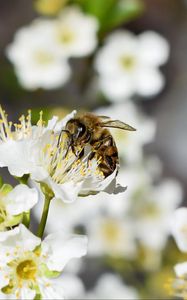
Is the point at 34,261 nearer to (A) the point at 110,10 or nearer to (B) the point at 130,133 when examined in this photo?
(B) the point at 130,133

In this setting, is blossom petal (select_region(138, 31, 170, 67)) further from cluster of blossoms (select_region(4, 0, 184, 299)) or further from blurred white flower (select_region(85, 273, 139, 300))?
blurred white flower (select_region(85, 273, 139, 300))

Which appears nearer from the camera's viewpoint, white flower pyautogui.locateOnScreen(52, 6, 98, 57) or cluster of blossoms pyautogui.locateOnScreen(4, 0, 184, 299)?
cluster of blossoms pyautogui.locateOnScreen(4, 0, 184, 299)

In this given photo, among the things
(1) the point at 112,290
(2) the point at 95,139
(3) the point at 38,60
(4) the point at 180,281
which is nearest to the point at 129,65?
(3) the point at 38,60

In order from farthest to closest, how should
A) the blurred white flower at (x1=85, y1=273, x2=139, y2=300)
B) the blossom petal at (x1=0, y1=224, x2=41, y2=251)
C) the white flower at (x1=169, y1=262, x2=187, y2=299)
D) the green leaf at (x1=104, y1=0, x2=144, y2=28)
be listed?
the green leaf at (x1=104, y1=0, x2=144, y2=28) < the blurred white flower at (x1=85, y1=273, x2=139, y2=300) < the white flower at (x1=169, y1=262, x2=187, y2=299) < the blossom petal at (x1=0, y1=224, x2=41, y2=251)

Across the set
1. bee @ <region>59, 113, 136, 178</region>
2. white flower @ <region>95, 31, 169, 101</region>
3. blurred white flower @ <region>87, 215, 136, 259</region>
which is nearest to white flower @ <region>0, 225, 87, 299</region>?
bee @ <region>59, 113, 136, 178</region>

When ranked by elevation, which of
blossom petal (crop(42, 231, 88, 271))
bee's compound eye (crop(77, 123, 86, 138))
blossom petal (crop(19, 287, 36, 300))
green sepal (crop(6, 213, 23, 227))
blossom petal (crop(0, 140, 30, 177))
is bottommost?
blossom petal (crop(19, 287, 36, 300))

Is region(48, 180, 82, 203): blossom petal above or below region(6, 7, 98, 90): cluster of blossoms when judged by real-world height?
above

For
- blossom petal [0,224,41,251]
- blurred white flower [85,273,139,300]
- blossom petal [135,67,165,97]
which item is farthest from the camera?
blossom petal [135,67,165,97]

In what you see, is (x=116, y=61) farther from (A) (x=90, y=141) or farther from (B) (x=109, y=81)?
(A) (x=90, y=141)
